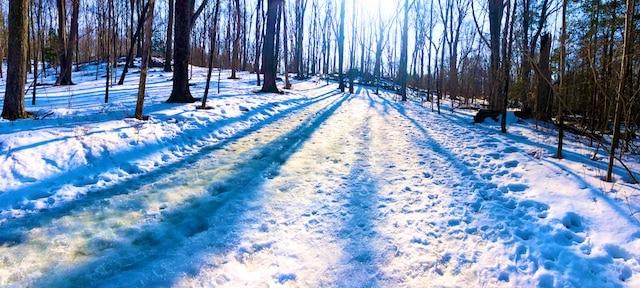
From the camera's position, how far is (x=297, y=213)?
376 cm

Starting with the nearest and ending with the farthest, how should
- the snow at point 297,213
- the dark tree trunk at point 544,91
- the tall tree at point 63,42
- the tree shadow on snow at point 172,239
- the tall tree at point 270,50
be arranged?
the tree shadow on snow at point 172,239, the snow at point 297,213, the dark tree trunk at point 544,91, the tall tree at point 63,42, the tall tree at point 270,50

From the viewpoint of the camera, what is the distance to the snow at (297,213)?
270 cm

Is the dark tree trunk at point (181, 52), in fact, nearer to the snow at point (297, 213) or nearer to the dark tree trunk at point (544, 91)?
the snow at point (297, 213)

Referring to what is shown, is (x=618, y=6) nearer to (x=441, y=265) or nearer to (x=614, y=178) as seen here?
(x=614, y=178)

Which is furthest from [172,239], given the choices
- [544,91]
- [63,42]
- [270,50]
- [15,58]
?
[63,42]

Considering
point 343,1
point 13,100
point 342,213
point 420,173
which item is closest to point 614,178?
point 420,173

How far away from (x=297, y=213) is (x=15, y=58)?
6198mm

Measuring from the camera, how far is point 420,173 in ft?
17.4

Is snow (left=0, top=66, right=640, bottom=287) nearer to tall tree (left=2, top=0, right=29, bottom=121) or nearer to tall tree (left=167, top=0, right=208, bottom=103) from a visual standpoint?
tall tree (left=2, top=0, right=29, bottom=121)

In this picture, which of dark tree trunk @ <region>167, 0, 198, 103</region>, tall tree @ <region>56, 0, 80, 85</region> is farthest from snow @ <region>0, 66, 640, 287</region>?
tall tree @ <region>56, 0, 80, 85</region>

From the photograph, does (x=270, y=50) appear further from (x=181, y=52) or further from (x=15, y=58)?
(x=15, y=58)

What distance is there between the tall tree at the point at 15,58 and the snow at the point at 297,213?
22.3 inches

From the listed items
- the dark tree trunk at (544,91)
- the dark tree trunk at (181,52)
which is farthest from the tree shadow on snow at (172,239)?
the dark tree trunk at (544,91)

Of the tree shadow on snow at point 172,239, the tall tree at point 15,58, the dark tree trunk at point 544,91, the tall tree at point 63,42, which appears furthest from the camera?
the tall tree at point 63,42
